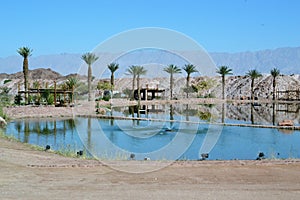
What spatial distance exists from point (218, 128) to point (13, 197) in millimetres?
15487

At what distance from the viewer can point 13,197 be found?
6297 millimetres

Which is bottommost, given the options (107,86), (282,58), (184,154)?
(184,154)

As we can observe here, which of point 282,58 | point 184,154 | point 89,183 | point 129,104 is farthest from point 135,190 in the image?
point 282,58

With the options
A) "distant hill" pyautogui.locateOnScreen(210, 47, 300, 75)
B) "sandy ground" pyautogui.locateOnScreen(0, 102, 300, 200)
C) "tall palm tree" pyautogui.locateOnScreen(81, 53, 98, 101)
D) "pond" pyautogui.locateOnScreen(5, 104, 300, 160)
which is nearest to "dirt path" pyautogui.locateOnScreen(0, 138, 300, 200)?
"sandy ground" pyautogui.locateOnScreen(0, 102, 300, 200)

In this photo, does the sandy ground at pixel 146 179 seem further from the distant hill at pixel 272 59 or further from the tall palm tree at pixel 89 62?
the distant hill at pixel 272 59

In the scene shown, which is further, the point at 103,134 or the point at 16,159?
the point at 103,134

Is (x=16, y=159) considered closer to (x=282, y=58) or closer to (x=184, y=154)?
(x=184, y=154)

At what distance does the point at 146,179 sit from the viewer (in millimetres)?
7863

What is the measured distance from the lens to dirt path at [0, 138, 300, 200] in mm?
6645

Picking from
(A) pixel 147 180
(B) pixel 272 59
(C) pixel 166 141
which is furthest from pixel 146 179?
(B) pixel 272 59

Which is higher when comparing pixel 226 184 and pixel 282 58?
pixel 282 58

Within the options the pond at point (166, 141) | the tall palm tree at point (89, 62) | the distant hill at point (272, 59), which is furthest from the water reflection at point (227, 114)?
the distant hill at point (272, 59)

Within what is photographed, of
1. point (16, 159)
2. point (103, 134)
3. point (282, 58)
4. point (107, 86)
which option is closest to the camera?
point (16, 159)

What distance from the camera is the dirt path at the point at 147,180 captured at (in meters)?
6.64
